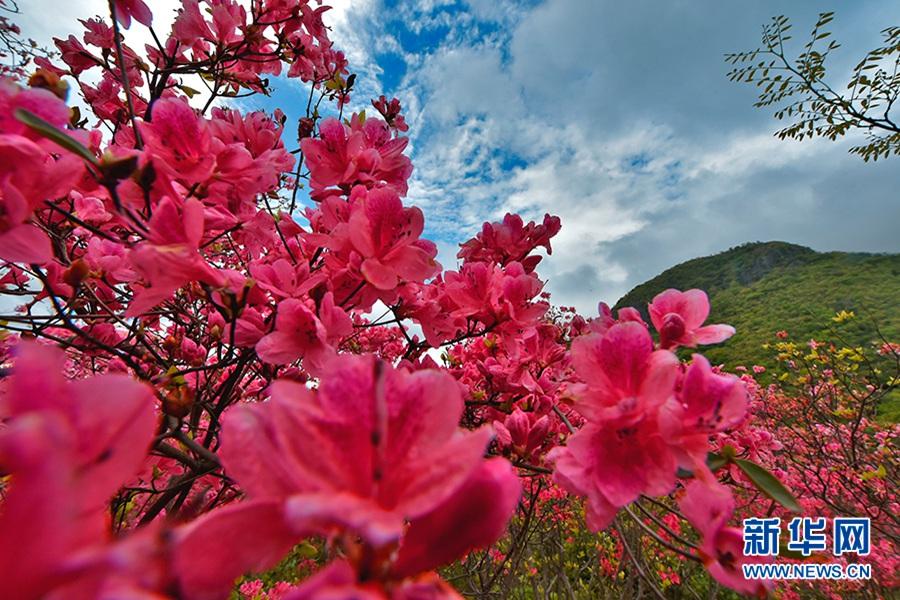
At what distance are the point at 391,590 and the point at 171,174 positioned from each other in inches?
45.4

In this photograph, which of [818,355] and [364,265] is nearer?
[364,265]

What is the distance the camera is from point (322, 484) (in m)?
0.41

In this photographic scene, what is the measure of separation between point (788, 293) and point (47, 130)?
30140 mm

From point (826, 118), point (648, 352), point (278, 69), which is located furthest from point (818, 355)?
point (278, 69)


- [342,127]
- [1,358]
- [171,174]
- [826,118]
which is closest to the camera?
[171,174]

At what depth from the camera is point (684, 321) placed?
1141 millimetres

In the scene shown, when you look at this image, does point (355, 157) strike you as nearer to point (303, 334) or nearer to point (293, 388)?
point (303, 334)

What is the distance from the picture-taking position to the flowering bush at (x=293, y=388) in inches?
12.3

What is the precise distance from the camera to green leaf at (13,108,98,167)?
0.61 metres

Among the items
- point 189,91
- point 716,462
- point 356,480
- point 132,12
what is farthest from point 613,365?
point 189,91

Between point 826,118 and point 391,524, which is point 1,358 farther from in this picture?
point 826,118

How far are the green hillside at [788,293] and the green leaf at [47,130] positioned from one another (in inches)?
566

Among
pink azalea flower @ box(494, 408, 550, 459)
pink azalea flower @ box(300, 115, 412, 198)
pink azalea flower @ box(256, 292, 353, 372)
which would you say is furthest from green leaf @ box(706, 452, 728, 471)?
pink azalea flower @ box(300, 115, 412, 198)

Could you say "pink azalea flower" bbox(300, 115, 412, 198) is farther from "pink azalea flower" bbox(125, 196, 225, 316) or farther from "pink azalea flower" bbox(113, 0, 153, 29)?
"pink azalea flower" bbox(113, 0, 153, 29)
